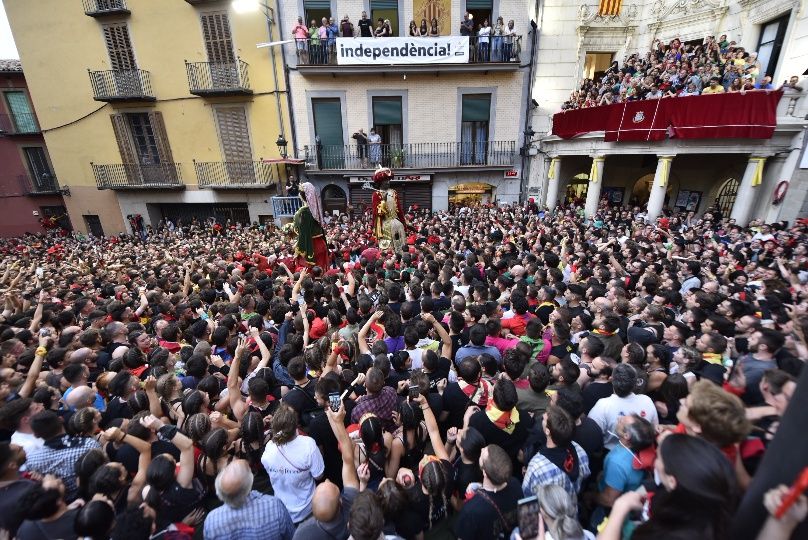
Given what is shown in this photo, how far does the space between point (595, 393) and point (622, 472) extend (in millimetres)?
831

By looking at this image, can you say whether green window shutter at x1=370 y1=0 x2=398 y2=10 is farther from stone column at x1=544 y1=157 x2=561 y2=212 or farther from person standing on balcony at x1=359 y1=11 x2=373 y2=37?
stone column at x1=544 y1=157 x2=561 y2=212

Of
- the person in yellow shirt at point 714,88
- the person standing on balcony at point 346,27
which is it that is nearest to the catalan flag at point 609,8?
the person in yellow shirt at point 714,88

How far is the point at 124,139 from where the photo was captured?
17.8m

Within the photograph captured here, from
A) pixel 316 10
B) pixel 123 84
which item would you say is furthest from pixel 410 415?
pixel 123 84

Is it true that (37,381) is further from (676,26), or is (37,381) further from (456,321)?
(676,26)

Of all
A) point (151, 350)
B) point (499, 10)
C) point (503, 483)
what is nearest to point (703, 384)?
point (503, 483)

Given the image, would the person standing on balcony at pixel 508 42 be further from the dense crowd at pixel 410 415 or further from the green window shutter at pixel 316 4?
the dense crowd at pixel 410 415

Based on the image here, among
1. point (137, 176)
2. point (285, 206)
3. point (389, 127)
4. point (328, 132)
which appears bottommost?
point (285, 206)

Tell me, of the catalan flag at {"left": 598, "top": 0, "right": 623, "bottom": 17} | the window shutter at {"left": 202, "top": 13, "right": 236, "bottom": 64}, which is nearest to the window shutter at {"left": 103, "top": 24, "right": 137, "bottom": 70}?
the window shutter at {"left": 202, "top": 13, "right": 236, "bottom": 64}

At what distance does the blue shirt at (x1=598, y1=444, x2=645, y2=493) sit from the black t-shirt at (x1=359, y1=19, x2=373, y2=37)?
1782 cm

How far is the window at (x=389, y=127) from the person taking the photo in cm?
1734

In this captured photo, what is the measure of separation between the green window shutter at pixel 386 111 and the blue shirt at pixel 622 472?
689 inches

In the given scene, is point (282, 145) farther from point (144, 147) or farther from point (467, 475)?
point (467, 475)

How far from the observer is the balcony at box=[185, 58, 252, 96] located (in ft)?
53.7
